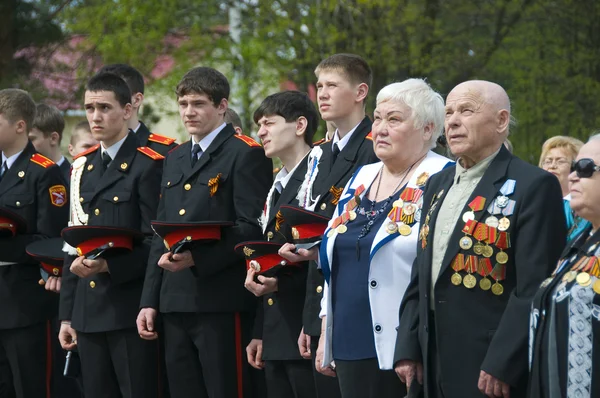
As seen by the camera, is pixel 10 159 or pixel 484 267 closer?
pixel 484 267

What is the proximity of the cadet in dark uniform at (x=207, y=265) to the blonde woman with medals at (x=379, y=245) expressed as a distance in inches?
43.2

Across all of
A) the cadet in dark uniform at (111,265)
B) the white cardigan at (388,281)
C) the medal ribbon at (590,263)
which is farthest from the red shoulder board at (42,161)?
the medal ribbon at (590,263)

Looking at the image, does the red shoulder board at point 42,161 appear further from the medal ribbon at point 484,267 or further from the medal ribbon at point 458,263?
the medal ribbon at point 484,267

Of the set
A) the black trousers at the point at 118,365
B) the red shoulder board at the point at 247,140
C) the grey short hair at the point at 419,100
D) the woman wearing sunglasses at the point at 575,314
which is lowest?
the black trousers at the point at 118,365

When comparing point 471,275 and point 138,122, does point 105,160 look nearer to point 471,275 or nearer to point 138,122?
point 138,122

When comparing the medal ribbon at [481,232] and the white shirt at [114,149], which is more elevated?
the white shirt at [114,149]

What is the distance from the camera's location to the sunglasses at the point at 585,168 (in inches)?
167

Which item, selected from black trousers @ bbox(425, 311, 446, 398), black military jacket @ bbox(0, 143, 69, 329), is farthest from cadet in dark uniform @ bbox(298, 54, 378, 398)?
black military jacket @ bbox(0, 143, 69, 329)

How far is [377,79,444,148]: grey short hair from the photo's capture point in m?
5.25

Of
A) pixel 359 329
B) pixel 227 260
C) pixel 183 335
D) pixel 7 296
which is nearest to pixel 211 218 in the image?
pixel 227 260

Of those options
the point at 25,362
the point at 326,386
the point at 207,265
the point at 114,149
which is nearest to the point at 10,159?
the point at 114,149

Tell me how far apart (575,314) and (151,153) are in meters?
3.62

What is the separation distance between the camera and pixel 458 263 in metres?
4.56

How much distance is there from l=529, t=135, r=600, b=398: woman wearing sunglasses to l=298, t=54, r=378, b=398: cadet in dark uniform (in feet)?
5.17
